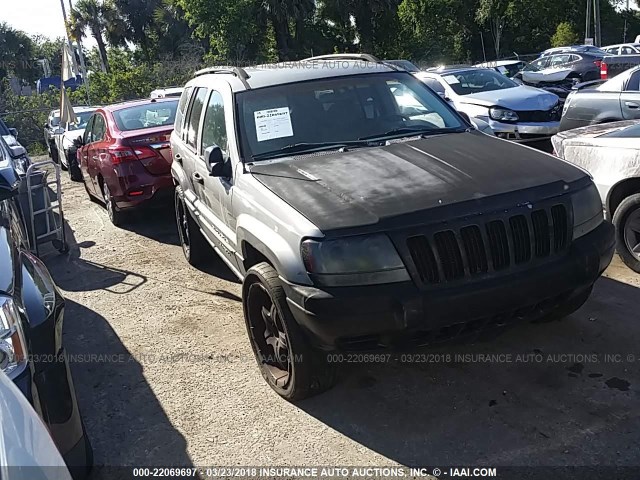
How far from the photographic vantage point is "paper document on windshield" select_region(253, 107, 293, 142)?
14.3ft

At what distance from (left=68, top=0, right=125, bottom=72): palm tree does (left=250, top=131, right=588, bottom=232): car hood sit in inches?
1698

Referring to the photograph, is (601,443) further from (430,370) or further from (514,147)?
(514,147)

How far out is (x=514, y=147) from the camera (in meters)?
4.21

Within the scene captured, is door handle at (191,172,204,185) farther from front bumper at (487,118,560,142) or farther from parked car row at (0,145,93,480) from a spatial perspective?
front bumper at (487,118,560,142)

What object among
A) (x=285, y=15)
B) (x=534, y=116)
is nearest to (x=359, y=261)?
(x=534, y=116)

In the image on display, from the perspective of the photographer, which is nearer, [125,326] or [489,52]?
[125,326]

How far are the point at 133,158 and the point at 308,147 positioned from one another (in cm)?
414

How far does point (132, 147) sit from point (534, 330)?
5426 millimetres

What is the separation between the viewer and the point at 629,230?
17.3ft

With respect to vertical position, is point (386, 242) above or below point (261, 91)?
below

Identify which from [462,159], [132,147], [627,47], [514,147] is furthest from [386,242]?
[627,47]

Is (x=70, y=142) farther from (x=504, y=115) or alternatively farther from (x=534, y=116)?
(x=534, y=116)

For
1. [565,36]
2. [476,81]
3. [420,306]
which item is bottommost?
[420,306]

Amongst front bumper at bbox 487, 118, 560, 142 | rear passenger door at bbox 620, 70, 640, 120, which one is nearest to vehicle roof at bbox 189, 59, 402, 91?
rear passenger door at bbox 620, 70, 640, 120
